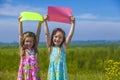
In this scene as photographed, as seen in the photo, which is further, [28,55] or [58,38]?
[28,55]

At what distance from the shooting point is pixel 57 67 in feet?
20.0

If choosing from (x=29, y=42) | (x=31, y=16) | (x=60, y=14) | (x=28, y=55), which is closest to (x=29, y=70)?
(x=28, y=55)

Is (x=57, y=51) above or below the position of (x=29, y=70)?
above

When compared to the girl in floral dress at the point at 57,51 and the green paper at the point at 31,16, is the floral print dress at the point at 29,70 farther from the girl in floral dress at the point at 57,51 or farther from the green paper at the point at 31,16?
the green paper at the point at 31,16

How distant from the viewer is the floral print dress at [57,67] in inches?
240

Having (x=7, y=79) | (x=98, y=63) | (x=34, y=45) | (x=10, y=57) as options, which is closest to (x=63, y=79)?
(x=34, y=45)

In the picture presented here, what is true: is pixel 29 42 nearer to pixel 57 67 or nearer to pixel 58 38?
pixel 58 38

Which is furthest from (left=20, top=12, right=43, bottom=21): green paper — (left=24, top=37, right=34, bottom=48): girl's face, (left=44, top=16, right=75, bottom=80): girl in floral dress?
(left=24, top=37, right=34, bottom=48): girl's face

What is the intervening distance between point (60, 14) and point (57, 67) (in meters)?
0.83

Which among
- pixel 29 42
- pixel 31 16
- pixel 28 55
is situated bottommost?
pixel 28 55

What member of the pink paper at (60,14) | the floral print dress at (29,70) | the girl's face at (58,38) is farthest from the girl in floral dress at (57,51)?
the floral print dress at (29,70)

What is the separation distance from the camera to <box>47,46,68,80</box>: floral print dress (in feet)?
20.0

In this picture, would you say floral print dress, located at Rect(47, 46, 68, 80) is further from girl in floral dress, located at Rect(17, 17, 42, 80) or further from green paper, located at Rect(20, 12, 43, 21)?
green paper, located at Rect(20, 12, 43, 21)

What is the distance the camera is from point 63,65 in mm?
6133
